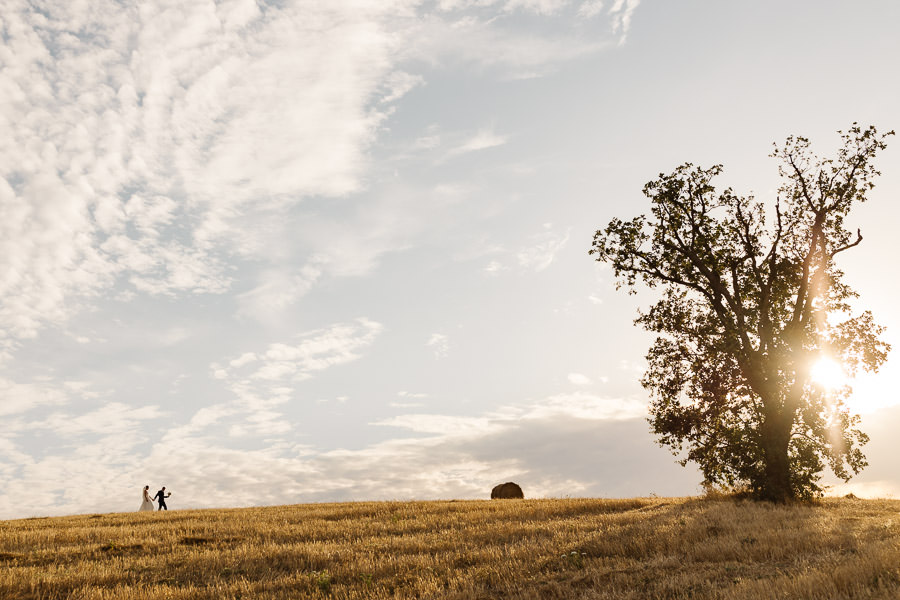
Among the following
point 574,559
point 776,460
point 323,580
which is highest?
point 776,460

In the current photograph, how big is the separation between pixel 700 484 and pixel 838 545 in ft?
47.8

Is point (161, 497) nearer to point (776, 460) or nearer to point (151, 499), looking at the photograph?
point (151, 499)

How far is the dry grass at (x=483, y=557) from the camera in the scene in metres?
11.4

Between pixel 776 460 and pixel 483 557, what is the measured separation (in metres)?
16.9

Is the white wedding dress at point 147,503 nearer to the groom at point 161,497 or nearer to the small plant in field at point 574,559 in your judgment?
the groom at point 161,497

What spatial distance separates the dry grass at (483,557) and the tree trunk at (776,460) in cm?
284

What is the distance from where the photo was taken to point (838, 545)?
14039 millimetres

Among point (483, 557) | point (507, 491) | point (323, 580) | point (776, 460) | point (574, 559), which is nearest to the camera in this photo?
point (323, 580)

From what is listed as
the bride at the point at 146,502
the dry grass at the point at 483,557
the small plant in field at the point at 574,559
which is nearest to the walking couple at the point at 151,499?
the bride at the point at 146,502

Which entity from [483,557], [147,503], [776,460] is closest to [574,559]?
[483,557]

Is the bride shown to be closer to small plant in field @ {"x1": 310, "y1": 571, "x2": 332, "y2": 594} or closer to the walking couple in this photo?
the walking couple

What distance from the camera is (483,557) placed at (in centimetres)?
1451

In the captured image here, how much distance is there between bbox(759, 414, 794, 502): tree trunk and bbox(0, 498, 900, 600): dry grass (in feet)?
9.31

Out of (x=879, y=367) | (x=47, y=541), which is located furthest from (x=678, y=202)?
(x=47, y=541)
